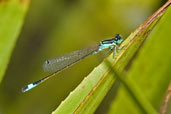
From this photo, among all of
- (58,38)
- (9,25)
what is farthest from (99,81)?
(58,38)

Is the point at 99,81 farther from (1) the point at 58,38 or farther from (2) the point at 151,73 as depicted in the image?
(1) the point at 58,38

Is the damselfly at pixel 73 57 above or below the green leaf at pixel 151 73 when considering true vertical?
above

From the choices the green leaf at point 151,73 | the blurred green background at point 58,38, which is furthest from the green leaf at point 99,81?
the blurred green background at point 58,38

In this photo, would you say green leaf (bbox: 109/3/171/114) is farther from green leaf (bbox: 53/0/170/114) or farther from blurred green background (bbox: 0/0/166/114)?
blurred green background (bbox: 0/0/166/114)

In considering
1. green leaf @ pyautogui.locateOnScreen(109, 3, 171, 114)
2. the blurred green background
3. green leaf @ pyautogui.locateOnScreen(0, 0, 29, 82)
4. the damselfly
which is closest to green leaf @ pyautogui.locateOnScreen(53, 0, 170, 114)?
green leaf @ pyautogui.locateOnScreen(109, 3, 171, 114)

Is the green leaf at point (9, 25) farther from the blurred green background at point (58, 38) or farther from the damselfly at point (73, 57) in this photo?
the blurred green background at point (58, 38)

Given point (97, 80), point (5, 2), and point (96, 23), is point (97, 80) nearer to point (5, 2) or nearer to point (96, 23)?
point (5, 2)
